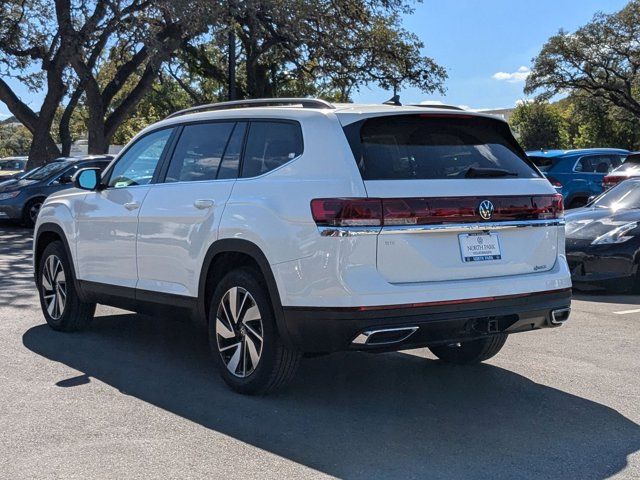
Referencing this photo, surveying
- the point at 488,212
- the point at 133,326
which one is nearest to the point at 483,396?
the point at 488,212

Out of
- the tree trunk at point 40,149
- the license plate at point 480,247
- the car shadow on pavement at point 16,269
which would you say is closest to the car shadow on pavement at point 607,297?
the license plate at point 480,247

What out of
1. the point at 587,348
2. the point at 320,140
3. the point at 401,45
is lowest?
the point at 587,348

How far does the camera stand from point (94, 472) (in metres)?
3.96

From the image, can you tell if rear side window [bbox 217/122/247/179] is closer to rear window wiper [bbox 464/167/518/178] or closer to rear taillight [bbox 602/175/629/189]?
rear window wiper [bbox 464/167/518/178]

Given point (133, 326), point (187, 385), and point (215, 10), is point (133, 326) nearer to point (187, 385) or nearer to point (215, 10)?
point (187, 385)

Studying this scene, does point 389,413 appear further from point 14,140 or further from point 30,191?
point 14,140

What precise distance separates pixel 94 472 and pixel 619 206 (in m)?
8.50

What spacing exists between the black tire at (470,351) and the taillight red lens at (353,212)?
1.87 metres

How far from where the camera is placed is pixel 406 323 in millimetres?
4488

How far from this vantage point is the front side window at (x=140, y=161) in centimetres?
628

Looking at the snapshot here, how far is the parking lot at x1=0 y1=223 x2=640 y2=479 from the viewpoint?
13.4ft

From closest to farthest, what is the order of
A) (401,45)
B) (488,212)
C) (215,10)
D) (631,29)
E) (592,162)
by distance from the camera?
1. (488,212)
2. (592,162)
3. (215,10)
4. (401,45)
5. (631,29)

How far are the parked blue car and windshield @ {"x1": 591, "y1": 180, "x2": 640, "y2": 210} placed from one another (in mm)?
4963

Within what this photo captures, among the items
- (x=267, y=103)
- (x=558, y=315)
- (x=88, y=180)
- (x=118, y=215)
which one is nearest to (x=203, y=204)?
(x=267, y=103)
